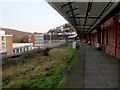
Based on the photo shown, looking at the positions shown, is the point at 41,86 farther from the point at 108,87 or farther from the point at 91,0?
the point at 91,0

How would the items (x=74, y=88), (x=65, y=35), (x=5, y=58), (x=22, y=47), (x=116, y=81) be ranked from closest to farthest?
(x=74, y=88), (x=116, y=81), (x=5, y=58), (x=22, y=47), (x=65, y=35)

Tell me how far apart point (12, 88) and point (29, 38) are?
594 inches

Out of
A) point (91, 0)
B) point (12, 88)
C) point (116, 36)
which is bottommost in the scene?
point (12, 88)

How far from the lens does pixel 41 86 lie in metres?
3.28

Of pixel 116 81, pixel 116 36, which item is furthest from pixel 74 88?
pixel 116 36

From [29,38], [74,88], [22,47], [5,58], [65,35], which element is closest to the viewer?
[74,88]

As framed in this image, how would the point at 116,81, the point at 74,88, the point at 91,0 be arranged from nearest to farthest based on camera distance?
the point at 74,88, the point at 116,81, the point at 91,0

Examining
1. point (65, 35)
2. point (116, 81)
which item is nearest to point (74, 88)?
point (116, 81)

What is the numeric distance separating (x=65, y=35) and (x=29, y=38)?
39472 millimetres

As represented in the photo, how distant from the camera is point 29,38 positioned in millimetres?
17859

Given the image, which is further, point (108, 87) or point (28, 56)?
point (28, 56)

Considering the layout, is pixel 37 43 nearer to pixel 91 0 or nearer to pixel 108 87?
pixel 91 0

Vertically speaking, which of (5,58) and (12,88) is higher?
(5,58)

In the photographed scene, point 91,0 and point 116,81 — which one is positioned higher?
point 91,0
